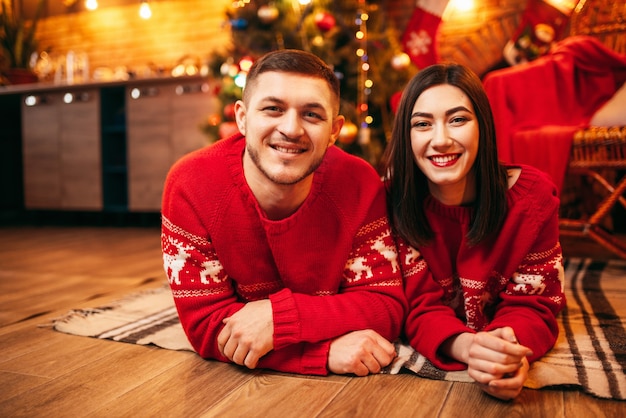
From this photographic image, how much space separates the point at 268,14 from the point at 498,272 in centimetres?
208

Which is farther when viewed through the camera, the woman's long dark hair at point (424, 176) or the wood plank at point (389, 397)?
the woman's long dark hair at point (424, 176)

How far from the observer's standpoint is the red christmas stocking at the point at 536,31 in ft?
9.08

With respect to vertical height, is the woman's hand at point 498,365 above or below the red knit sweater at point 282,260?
below

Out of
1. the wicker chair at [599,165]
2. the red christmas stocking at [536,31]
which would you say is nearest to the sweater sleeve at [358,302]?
the wicker chair at [599,165]

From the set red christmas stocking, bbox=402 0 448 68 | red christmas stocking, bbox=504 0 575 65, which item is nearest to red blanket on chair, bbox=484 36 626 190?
Result: red christmas stocking, bbox=504 0 575 65

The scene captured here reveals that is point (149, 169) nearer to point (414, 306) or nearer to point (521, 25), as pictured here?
point (521, 25)

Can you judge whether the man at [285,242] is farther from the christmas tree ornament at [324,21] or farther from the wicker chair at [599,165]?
the christmas tree ornament at [324,21]

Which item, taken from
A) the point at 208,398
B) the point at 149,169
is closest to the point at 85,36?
the point at 149,169

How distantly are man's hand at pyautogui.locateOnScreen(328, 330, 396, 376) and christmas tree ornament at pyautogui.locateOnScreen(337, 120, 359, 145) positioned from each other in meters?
1.69

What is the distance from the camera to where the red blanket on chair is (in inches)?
84.7

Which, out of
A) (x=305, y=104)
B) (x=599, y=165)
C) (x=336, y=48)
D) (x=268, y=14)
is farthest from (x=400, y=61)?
(x=305, y=104)

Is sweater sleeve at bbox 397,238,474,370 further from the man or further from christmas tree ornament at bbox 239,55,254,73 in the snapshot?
christmas tree ornament at bbox 239,55,254,73

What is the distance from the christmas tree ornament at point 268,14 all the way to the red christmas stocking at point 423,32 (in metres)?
0.80

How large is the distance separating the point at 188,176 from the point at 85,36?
427 cm
